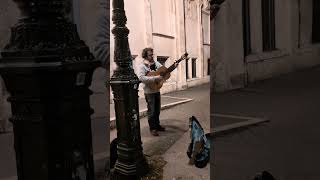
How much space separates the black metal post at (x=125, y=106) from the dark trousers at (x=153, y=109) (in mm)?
36

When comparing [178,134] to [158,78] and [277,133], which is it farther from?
[277,133]

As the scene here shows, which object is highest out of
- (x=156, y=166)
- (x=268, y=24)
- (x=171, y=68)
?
(x=268, y=24)

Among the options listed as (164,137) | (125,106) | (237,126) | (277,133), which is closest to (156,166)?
(164,137)

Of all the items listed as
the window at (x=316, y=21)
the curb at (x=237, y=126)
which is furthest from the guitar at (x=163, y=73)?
the window at (x=316, y=21)

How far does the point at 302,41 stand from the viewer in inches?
45.4

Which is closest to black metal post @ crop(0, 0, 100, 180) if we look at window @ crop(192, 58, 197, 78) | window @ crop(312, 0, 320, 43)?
window @ crop(192, 58, 197, 78)

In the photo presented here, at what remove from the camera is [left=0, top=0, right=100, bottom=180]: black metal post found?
885 mm

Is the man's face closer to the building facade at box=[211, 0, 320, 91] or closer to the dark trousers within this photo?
the dark trousers

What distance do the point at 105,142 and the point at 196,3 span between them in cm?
40

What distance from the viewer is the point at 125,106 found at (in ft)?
2.99

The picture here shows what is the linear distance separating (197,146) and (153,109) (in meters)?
0.17

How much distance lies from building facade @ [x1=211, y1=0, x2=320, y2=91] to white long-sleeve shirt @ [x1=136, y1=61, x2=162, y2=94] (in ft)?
0.61

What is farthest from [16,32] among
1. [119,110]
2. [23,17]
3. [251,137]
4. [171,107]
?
[251,137]

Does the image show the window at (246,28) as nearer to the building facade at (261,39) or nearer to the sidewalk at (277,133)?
the building facade at (261,39)
